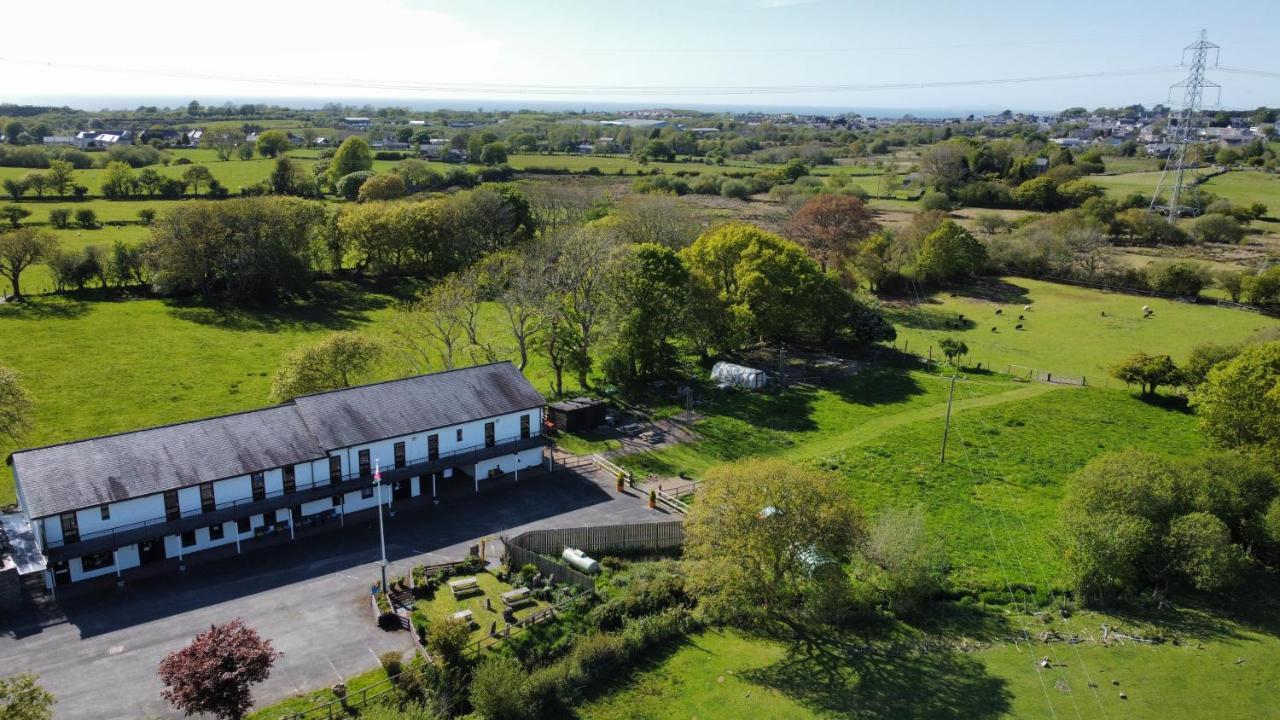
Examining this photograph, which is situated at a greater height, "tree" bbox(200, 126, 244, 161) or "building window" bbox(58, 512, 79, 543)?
"tree" bbox(200, 126, 244, 161)

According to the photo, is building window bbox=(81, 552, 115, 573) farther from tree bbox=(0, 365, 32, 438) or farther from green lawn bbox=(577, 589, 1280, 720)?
green lawn bbox=(577, 589, 1280, 720)

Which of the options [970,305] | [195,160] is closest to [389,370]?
[970,305]

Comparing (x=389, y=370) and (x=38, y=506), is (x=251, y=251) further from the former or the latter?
(x=38, y=506)

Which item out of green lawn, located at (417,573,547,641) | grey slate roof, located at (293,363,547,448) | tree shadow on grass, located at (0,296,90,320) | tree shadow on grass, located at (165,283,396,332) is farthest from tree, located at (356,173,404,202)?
green lawn, located at (417,573,547,641)

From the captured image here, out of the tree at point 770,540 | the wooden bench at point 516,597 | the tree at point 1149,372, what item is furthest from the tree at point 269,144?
the tree at point 770,540

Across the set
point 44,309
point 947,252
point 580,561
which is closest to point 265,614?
point 580,561

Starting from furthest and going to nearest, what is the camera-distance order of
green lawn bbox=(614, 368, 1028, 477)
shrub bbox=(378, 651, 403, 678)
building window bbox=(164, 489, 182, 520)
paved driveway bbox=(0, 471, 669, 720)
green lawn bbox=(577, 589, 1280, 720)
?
green lawn bbox=(614, 368, 1028, 477) < building window bbox=(164, 489, 182, 520) < green lawn bbox=(577, 589, 1280, 720) < shrub bbox=(378, 651, 403, 678) < paved driveway bbox=(0, 471, 669, 720)

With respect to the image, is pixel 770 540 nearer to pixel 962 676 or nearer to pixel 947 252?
pixel 962 676
